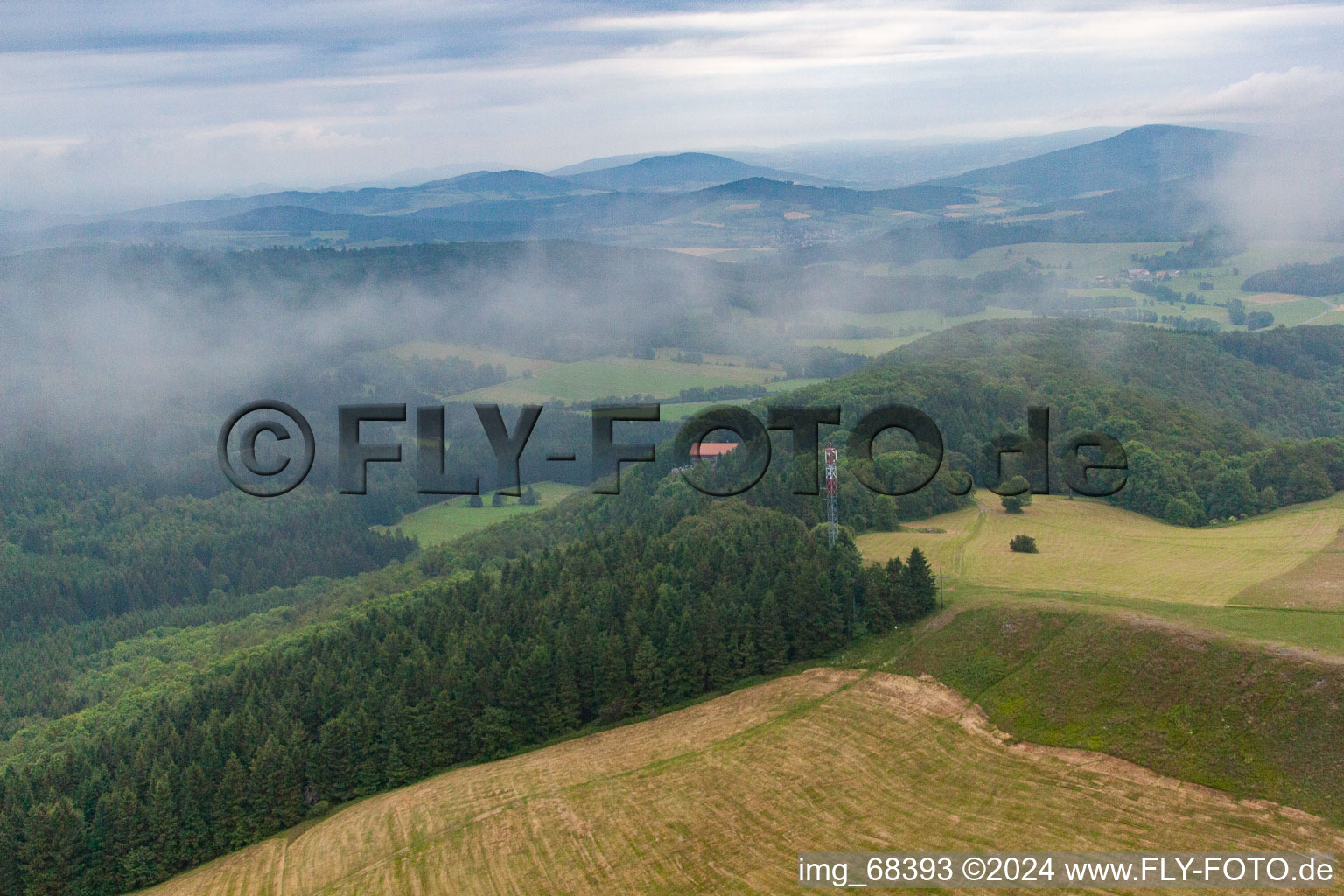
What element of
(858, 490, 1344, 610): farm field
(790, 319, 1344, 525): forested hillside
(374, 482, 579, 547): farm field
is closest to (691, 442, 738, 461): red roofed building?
(790, 319, 1344, 525): forested hillside

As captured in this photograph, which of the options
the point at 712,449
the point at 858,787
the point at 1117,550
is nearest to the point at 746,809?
the point at 858,787

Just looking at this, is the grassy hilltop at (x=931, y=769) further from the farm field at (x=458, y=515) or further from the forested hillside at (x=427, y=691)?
the farm field at (x=458, y=515)

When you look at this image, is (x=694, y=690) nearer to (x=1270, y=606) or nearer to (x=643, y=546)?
(x=643, y=546)

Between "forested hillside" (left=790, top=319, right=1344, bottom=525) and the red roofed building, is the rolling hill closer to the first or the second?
"forested hillside" (left=790, top=319, right=1344, bottom=525)

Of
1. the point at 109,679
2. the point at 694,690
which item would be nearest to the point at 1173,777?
the point at 694,690

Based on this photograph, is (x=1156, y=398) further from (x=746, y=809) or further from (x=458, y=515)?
(x=746, y=809)
